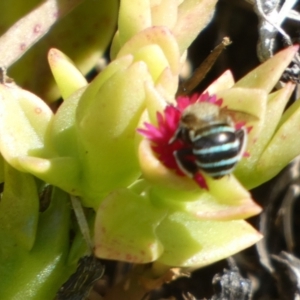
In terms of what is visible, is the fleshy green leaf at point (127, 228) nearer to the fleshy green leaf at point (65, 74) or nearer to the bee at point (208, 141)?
the bee at point (208, 141)

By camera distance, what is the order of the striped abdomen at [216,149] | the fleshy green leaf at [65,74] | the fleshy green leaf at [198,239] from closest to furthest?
the striped abdomen at [216,149] → the fleshy green leaf at [198,239] → the fleshy green leaf at [65,74]

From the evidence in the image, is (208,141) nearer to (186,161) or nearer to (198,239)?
(186,161)

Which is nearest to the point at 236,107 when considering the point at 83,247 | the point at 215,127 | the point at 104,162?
the point at 215,127

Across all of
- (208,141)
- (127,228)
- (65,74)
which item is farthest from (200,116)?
(65,74)

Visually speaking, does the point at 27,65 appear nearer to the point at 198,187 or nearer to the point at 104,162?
the point at 104,162

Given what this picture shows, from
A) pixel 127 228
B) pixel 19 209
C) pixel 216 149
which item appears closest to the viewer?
pixel 216 149

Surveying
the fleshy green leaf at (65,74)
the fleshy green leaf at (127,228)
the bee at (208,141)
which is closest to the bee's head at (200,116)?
the bee at (208,141)

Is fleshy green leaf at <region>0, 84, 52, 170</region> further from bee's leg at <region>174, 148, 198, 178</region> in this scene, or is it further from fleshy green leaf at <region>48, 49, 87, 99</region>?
bee's leg at <region>174, 148, 198, 178</region>
